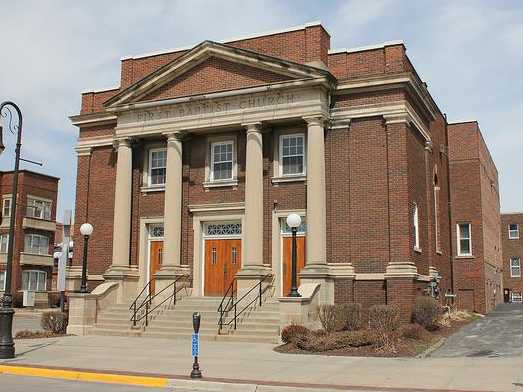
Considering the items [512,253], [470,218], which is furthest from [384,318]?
[512,253]

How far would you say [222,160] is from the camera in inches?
953

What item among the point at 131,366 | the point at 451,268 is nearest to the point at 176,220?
the point at 131,366

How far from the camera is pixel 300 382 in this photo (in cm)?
1183

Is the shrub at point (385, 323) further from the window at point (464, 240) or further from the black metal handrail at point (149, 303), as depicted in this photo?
the window at point (464, 240)

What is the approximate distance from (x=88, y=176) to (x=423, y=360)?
1686 centimetres

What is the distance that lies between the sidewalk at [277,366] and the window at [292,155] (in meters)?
6.86

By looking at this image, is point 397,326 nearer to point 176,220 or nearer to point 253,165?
point 253,165

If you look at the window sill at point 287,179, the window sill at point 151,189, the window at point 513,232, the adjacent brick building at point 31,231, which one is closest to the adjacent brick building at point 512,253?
the window at point 513,232

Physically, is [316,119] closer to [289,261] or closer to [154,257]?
[289,261]

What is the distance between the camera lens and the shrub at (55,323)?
72.2 feet

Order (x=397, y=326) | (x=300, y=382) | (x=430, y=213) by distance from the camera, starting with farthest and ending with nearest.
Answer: (x=430, y=213) → (x=397, y=326) → (x=300, y=382)

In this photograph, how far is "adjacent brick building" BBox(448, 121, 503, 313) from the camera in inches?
1235

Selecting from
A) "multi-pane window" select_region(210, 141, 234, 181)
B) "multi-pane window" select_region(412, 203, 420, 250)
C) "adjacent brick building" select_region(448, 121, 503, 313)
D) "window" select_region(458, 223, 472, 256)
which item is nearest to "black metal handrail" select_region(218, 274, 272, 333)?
"multi-pane window" select_region(210, 141, 234, 181)

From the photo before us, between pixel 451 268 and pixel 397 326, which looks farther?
pixel 451 268
